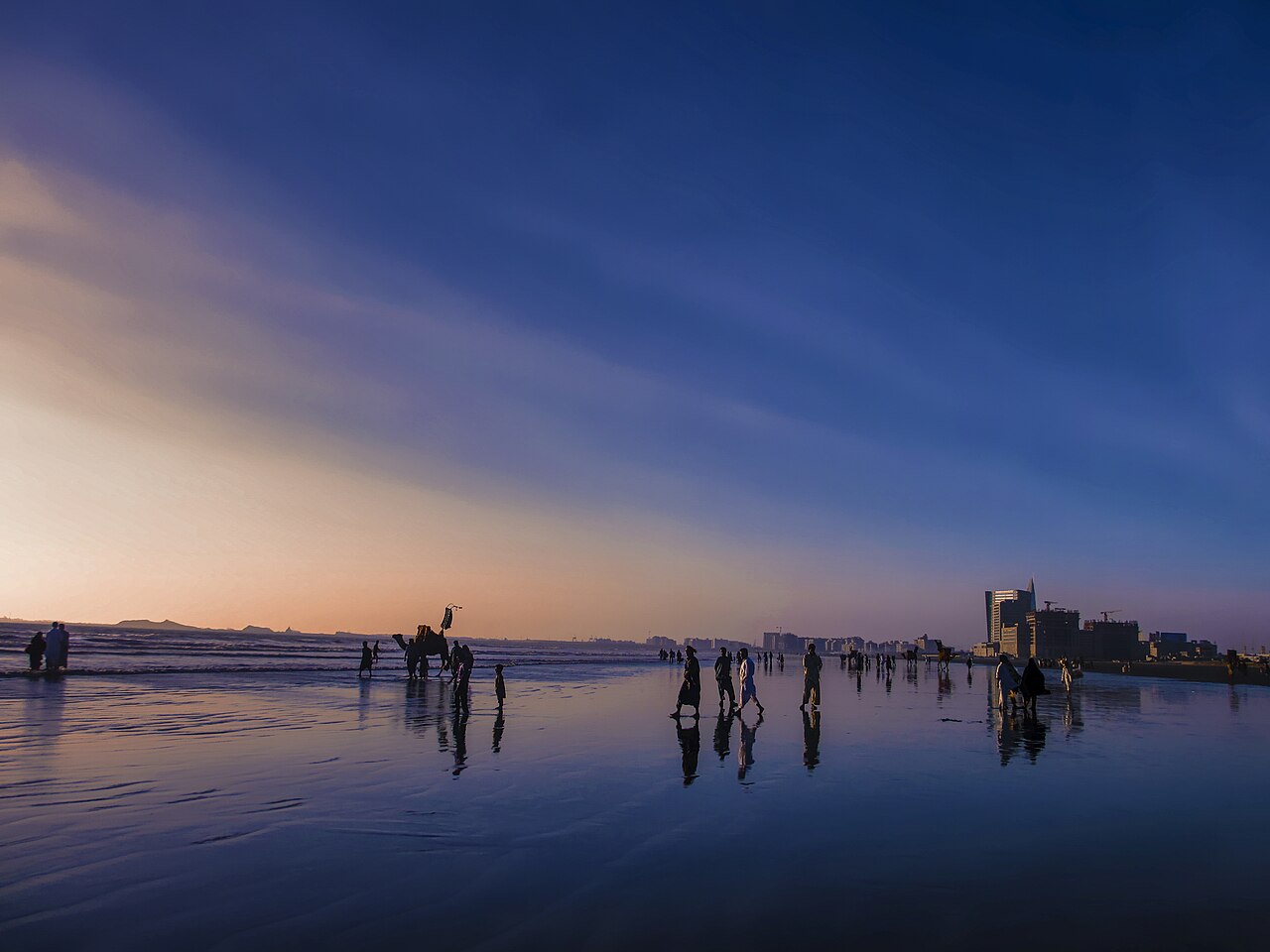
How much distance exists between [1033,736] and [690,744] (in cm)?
929

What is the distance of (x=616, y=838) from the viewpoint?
30.6ft

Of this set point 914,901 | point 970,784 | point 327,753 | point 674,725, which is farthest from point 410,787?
point 674,725

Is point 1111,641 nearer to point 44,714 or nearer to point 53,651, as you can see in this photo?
point 53,651

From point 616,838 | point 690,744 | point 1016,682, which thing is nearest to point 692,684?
point 690,744

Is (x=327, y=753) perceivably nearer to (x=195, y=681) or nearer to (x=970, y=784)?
(x=970, y=784)

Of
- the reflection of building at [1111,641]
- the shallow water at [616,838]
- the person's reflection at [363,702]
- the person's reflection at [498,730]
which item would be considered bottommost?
the reflection of building at [1111,641]

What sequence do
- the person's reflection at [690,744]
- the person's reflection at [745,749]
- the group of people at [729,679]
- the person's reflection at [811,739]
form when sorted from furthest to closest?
the group of people at [729,679]
the person's reflection at [811,739]
the person's reflection at [745,749]
the person's reflection at [690,744]

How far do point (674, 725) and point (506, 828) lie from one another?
12.2 metres

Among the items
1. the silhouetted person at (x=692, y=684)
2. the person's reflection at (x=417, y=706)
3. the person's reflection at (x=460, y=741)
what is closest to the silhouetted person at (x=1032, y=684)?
the silhouetted person at (x=692, y=684)

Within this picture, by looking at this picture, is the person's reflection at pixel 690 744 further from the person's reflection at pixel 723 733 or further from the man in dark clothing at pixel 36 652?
the man in dark clothing at pixel 36 652

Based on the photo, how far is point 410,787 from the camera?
12.1 meters

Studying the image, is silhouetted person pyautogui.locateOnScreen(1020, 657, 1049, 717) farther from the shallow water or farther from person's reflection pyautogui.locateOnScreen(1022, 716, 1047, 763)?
the shallow water

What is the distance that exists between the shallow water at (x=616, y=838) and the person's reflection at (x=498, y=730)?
0.23m

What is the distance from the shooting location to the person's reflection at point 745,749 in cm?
1403
